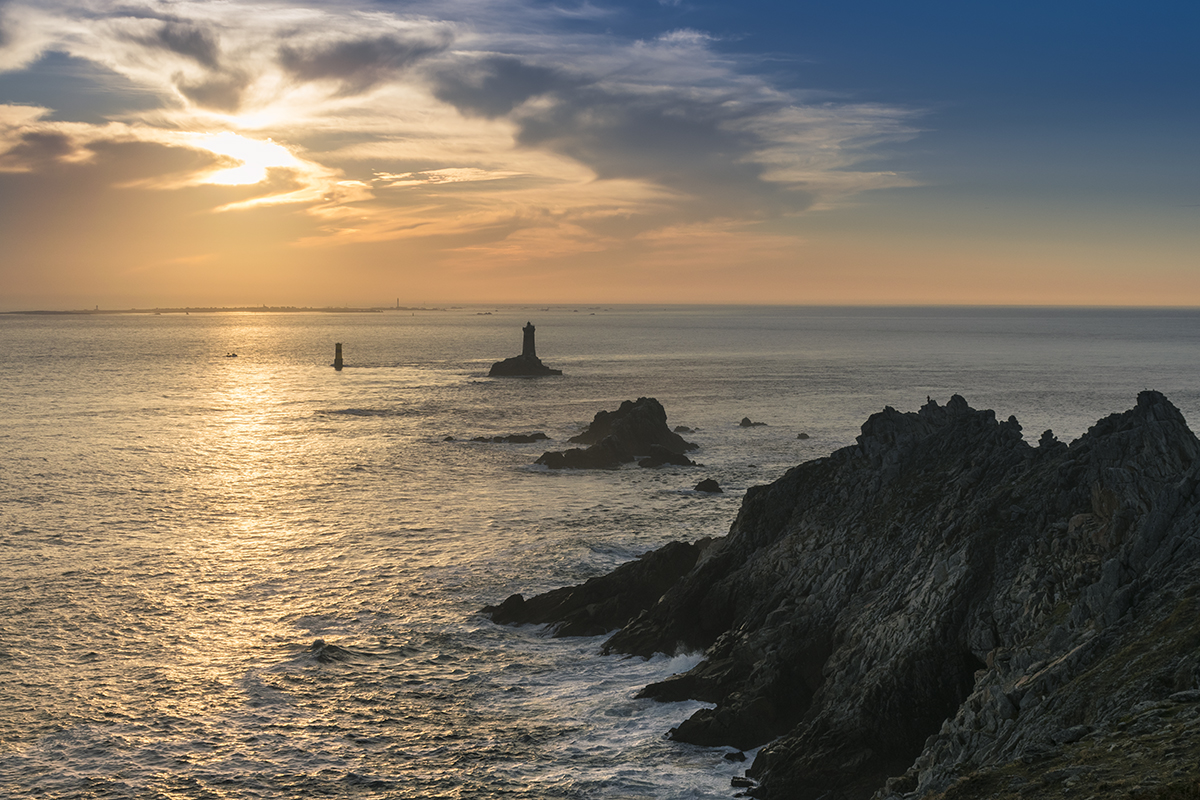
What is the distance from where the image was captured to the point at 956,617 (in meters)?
22.9

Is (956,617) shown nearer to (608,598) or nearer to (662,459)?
(608,598)

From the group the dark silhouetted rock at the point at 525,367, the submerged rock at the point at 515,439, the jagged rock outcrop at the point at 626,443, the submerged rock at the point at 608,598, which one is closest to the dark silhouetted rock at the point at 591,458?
the jagged rock outcrop at the point at 626,443

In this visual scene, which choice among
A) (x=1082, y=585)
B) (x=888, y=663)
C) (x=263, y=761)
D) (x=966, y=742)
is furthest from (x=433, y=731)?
(x=1082, y=585)

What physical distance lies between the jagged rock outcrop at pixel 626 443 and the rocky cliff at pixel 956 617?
33.1 meters

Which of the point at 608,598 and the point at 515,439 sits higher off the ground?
the point at 515,439

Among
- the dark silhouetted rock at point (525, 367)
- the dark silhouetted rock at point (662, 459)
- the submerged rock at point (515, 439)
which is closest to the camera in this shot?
the dark silhouetted rock at point (662, 459)

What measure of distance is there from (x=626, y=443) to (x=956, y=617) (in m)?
49.7

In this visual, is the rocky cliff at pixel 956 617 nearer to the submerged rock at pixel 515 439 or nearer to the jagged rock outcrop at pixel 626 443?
the jagged rock outcrop at pixel 626 443

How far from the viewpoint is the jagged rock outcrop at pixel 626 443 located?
6869 cm

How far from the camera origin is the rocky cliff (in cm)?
1539

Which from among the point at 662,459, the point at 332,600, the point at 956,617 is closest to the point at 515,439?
the point at 662,459

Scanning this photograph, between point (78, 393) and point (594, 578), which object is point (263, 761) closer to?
point (594, 578)

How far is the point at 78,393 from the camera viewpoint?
122562mm

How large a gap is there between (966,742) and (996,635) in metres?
4.67
